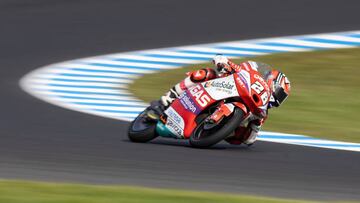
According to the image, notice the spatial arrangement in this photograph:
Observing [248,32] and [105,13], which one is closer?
[248,32]

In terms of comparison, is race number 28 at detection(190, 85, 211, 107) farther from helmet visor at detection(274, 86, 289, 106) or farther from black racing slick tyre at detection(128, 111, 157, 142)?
helmet visor at detection(274, 86, 289, 106)

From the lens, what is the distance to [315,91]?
15.2 meters

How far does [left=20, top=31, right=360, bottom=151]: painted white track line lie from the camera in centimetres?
1314

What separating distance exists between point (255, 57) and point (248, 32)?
1.63 metres

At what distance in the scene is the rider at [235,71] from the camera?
10375 mm

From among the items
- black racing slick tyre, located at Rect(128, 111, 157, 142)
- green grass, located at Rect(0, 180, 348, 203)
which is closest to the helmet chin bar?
black racing slick tyre, located at Rect(128, 111, 157, 142)

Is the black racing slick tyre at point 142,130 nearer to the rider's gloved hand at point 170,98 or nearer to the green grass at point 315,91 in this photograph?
the rider's gloved hand at point 170,98

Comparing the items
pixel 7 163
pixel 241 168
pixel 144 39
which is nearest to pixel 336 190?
pixel 241 168

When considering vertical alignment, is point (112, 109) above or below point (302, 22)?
below

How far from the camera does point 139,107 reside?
533 inches

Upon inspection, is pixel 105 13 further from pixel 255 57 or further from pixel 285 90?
pixel 285 90

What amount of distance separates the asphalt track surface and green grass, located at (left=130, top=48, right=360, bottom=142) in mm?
1482

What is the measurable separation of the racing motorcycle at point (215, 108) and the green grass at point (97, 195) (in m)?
2.23

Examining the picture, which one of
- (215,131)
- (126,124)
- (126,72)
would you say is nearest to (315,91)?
(126,72)
